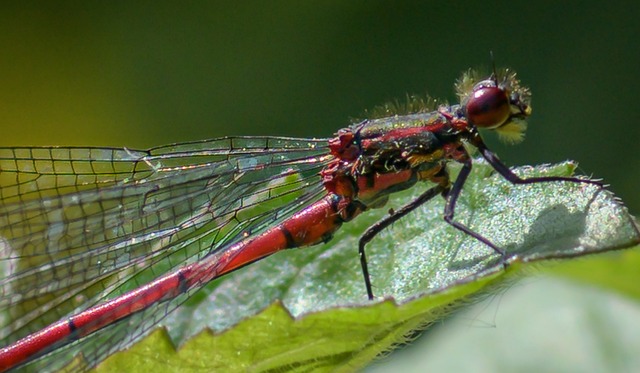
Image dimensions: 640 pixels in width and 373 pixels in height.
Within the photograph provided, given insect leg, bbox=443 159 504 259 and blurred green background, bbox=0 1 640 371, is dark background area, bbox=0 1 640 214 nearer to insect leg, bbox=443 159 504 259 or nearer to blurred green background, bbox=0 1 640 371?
blurred green background, bbox=0 1 640 371

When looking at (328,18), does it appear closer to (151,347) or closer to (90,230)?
(90,230)

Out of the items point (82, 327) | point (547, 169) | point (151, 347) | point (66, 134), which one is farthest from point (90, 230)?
point (66, 134)

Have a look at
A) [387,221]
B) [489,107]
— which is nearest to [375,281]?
[387,221]

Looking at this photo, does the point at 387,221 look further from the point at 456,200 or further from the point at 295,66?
the point at 295,66

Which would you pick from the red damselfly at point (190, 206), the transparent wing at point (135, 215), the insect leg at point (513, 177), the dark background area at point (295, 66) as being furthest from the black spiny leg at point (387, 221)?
the dark background area at point (295, 66)

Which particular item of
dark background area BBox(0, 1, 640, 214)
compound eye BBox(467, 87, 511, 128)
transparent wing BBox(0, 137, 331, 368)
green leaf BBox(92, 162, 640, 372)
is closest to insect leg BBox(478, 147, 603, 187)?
green leaf BBox(92, 162, 640, 372)

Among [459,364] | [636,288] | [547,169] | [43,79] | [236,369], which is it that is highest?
[43,79]

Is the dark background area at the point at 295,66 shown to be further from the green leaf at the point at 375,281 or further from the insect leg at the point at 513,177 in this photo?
the green leaf at the point at 375,281
